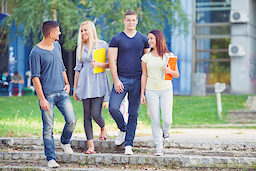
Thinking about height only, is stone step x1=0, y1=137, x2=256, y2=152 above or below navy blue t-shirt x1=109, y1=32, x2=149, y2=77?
below

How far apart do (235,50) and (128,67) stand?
64.7 feet

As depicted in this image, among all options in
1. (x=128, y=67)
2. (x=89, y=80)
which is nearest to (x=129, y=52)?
(x=128, y=67)

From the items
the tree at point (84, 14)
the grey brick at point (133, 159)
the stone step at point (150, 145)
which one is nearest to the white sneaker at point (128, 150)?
the grey brick at point (133, 159)

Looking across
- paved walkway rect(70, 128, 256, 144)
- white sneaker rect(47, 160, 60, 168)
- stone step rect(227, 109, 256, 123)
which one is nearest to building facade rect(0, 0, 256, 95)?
stone step rect(227, 109, 256, 123)

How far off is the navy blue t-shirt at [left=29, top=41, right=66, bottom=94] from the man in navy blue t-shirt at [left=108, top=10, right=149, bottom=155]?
2.50 ft

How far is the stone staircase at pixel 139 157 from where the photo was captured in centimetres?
679

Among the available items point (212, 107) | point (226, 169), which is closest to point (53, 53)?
point (226, 169)

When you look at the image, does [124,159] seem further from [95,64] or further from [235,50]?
[235,50]

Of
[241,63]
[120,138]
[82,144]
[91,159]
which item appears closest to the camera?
[91,159]

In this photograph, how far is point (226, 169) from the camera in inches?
264

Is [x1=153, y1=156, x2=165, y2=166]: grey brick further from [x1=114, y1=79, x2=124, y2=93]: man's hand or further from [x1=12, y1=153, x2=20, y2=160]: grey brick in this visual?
[x1=12, y1=153, x2=20, y2=160]: grey brick

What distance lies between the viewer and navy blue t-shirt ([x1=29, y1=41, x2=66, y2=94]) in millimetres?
6668

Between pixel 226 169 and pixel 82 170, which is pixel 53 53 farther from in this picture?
pixel 226 169

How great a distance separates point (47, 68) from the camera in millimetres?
6762
